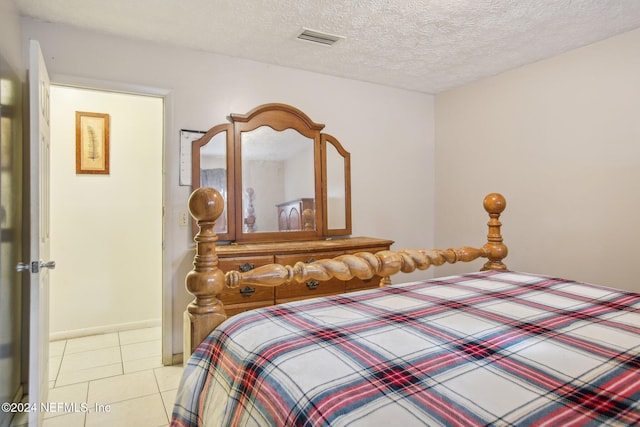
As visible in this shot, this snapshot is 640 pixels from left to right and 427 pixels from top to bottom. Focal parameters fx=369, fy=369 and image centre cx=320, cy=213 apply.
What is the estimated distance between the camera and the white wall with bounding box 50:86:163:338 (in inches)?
128

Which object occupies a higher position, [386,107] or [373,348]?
[386,107]

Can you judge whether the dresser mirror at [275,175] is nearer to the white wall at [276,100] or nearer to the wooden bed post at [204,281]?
the white wall at [276,100]

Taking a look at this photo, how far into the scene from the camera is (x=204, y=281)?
1.13m

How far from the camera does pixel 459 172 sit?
374 centimetres

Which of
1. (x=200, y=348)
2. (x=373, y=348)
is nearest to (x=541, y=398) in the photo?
(x=373, y=348)

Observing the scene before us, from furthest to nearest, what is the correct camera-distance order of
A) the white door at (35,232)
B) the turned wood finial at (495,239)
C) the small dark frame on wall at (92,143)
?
1. the small dark frame on wall at (92,143)
2. the turned wood finial at (495,239)
3. the white door at (35,232)

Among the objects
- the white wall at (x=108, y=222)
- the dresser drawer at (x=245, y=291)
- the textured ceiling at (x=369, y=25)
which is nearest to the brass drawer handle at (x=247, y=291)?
the dresser drawer at (x=245, y=291)

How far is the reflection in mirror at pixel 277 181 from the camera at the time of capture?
2.99m

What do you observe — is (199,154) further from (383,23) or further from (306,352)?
(306,352)

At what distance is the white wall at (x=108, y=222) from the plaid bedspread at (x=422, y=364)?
2.86 m

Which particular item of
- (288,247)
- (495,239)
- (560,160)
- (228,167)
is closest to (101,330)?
(228,167)

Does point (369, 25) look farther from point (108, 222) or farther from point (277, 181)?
point (108, 222)

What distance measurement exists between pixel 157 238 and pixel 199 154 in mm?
1311

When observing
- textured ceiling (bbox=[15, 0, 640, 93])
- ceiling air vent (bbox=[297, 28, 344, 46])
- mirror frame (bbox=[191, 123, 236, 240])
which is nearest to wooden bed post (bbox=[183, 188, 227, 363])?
textured ceiling (bbox=[15, 0, 640, 93])
